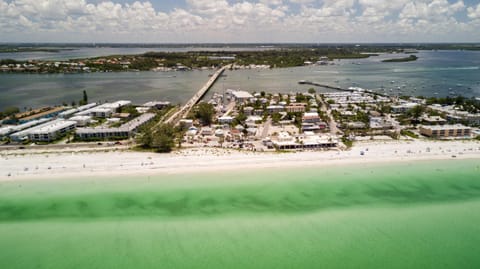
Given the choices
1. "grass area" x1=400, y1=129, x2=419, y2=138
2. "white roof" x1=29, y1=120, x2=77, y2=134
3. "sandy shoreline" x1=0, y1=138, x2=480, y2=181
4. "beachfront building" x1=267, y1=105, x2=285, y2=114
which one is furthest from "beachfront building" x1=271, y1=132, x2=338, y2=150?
"white roof" x1=29, y1=120, x2=77, y2=134

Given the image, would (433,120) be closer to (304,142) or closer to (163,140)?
(304,142)

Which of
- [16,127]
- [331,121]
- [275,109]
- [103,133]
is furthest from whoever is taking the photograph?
[275,109]

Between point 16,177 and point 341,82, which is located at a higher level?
point 341,82

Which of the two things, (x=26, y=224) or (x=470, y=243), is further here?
(x=26, y=224)

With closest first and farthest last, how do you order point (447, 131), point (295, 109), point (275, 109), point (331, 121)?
point (447, 131) → point (331, 121) → point (295, 109) → point (275, 109)

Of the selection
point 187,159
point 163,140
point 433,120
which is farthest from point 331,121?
point 163,140

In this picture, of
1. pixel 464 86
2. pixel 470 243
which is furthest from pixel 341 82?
pixel 470 243

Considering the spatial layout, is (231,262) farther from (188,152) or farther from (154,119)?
(154,119)
